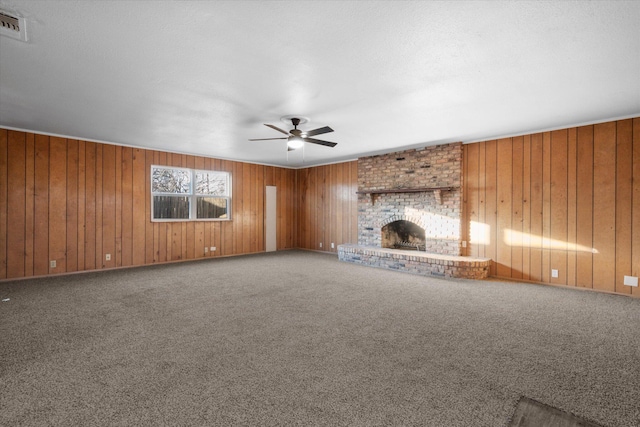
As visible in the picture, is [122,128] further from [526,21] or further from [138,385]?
[526,21]

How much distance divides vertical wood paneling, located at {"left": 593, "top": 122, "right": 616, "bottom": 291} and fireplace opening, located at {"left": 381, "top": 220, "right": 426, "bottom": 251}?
9.34 feet

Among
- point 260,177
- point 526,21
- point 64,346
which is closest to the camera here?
point 526,21

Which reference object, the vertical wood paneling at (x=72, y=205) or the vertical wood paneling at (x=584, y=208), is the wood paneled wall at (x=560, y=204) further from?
the vertical wood paneling at (x=72, y=205)

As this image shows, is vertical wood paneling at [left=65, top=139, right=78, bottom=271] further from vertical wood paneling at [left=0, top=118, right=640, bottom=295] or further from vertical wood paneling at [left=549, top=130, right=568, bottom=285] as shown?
vertical wood paneling at [left=549, top=130, right=568, bottom=285]

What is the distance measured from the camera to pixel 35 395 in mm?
1939

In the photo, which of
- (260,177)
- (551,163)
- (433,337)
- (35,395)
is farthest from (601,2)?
(260,177)

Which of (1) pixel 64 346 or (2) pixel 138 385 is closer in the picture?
(2) pixel 138 385

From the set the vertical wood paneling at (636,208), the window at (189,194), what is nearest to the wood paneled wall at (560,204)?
the vertical wood paneling at (636,208)

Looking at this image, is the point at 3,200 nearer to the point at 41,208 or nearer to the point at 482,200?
the point at 41,208

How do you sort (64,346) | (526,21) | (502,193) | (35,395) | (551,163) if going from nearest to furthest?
(35,395) → (526,21) → (64,346) → (551,163) → (502,193)

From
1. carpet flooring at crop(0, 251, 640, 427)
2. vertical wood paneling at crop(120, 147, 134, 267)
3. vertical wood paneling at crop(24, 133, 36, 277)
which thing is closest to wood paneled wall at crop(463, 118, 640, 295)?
carpet flooring at crop(0, 251, 640, 427)

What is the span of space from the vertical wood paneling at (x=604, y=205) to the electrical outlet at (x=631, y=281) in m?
0.13

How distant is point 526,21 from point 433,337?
2678mm

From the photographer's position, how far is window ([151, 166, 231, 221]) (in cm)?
664
